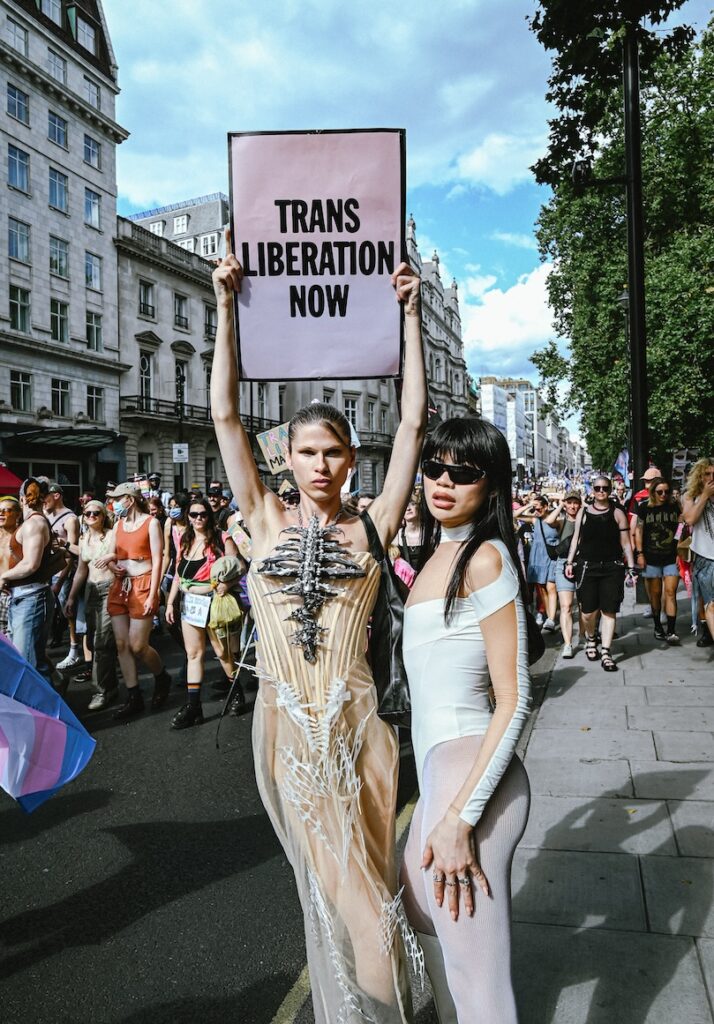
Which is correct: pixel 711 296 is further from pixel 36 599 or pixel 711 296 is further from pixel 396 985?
pixel 396 985

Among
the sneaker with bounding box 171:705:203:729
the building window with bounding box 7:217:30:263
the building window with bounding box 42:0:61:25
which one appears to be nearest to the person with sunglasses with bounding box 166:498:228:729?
the sneaker with bounding box 171:705:203:729

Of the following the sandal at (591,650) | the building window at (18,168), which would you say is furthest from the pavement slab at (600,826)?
the building window at (18,168)

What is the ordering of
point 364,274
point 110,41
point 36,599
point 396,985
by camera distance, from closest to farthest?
point 396,985 → point 364,274 → point 36,599 → point 110,41

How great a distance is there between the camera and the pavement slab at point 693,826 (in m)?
3.42

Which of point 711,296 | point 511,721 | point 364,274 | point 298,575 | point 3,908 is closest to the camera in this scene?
point 511,721

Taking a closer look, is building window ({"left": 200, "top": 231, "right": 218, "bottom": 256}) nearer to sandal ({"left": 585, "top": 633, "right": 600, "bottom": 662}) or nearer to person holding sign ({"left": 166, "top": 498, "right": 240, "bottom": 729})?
sandal ({"left": 585, "top": 633, "right": 600, "bottom": 662})

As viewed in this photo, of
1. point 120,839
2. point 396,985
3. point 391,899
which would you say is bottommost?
point 120,839

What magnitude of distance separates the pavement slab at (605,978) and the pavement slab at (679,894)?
10 cm

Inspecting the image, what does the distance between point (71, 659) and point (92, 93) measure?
32245 mm

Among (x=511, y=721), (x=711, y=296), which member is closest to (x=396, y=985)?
(x=511, y=721)

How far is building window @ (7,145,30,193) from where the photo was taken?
27.9 meters

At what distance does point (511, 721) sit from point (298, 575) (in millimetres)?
784

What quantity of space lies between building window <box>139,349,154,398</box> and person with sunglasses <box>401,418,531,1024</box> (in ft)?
117

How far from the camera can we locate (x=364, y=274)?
2566mm
